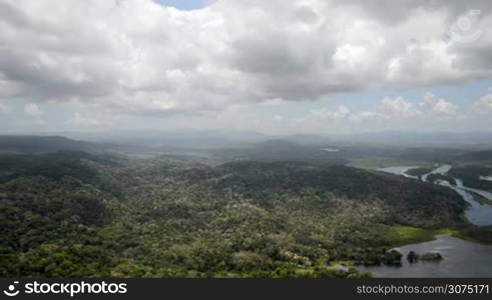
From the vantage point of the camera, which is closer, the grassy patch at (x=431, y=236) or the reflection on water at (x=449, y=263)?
the reflection on water at (x=449, y=263)

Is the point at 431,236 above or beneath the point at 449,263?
beneath

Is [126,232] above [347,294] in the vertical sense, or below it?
below

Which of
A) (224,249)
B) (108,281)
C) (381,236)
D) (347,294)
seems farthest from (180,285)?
(381,236)

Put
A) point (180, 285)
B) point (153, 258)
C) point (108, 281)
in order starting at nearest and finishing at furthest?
1. point (108, 281)
2. point (180, 285)
3. point (153, 258)

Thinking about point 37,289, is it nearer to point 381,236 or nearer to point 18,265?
point 18,265

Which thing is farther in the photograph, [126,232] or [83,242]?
[126,232]

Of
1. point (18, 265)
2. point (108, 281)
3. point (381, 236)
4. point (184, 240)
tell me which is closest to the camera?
point (108, 281)

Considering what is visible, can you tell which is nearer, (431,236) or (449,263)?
(449,263)

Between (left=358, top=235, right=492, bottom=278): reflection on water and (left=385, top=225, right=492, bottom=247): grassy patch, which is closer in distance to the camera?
(left=358, top=235, right=492, bottom=278): reflection on water
